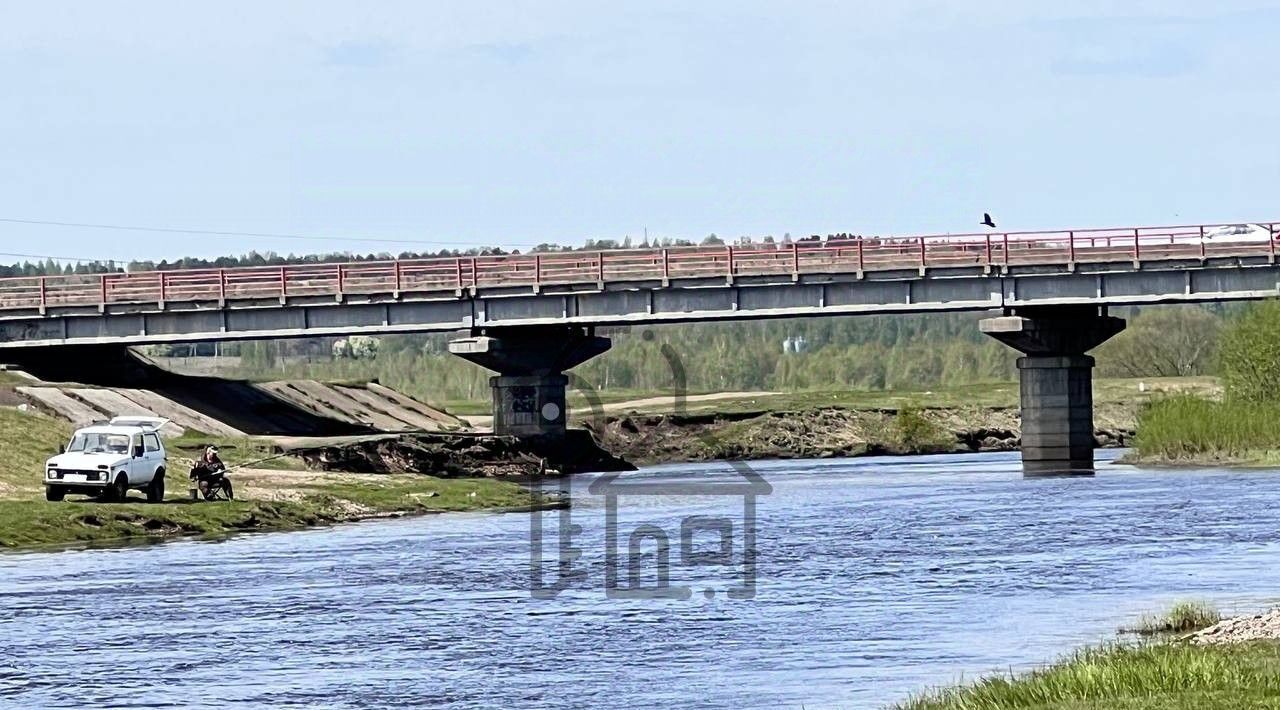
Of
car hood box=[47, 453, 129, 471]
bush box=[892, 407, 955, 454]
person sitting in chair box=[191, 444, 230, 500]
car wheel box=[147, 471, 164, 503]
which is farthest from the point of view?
bush box=[892, 407, 955, 454]

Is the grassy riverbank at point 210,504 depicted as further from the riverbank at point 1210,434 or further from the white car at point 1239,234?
the white car at point 1239,234

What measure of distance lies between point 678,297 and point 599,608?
201 ft

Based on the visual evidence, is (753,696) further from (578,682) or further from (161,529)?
(161,529)

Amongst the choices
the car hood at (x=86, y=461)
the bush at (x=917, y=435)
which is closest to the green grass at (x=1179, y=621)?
the car hood at (x=86, y=461)

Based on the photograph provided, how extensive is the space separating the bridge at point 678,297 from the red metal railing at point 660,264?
93mm

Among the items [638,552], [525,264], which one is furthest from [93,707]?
[525,264]

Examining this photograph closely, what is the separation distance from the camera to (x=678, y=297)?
9831 cm

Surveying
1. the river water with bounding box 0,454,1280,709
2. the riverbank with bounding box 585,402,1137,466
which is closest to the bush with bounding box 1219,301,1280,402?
the river water with bounding box 0,454,1280,709

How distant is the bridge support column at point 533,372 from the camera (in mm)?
103125

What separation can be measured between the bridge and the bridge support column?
0.08 m

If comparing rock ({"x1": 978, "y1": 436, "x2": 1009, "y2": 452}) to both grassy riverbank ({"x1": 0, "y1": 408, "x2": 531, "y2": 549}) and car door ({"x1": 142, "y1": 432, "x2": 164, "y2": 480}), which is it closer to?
grassy riverbank ({"x1": 0, "y1": 408, "x2": 531, "y2": 549})

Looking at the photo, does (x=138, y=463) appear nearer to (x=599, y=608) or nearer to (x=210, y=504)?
(x=210, y=504)

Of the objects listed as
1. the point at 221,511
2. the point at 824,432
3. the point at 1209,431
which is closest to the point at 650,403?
the point at 824,432

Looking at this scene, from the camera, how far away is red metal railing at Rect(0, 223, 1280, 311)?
9150 cm
